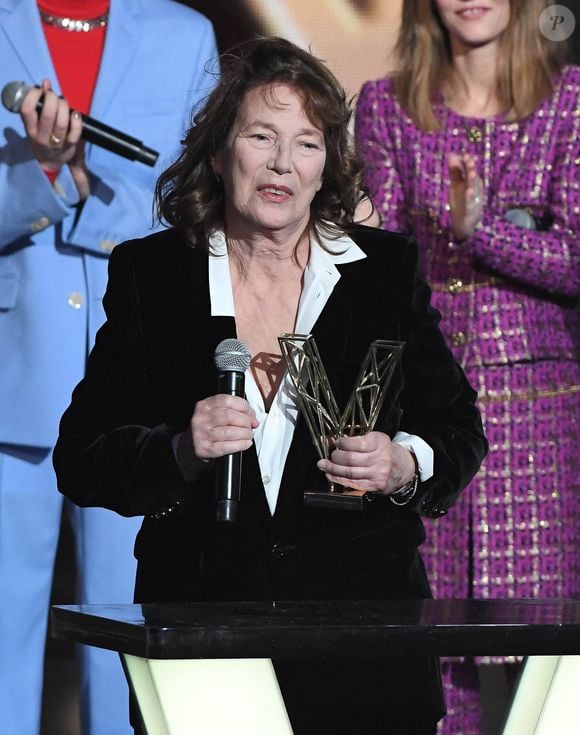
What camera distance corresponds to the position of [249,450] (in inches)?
82.7

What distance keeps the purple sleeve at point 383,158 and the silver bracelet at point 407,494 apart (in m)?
1.07

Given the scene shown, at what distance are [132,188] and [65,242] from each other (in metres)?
0.19

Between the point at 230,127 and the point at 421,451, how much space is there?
0.63 metres

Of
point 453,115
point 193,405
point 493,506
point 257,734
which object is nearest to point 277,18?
point 453,115

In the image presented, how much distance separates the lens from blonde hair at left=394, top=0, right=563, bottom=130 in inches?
122

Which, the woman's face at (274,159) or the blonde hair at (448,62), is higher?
the blonde hair at (448,62)

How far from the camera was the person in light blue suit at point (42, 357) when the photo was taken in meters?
2.96

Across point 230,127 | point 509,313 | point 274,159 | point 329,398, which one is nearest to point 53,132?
point 230,127

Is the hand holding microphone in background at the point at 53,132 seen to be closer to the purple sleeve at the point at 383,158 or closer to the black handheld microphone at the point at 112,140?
the black handheld microphone at the point at 112,140

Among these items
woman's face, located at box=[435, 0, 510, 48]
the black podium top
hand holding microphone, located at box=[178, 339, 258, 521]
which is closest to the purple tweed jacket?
woman's face, located at box=[435, 0, 510, 48]

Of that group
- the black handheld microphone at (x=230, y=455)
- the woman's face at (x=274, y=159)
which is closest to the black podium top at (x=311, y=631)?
the black handheld microphone at (x=230, y=455)

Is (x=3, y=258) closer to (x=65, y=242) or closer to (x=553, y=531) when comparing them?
(x=65, y=242)

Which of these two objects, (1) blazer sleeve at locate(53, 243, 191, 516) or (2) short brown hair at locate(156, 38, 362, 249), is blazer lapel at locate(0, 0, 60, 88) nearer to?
(2) short brown hair at locate(156, 38, 362, 249)

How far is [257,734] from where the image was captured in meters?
1.62
